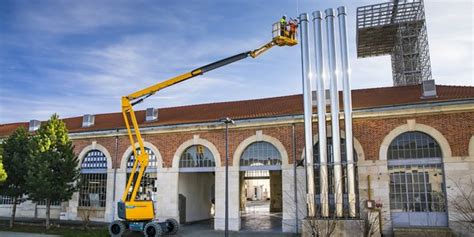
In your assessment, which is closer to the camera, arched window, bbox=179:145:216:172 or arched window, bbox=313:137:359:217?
arched window, bbox=313:137:359:217

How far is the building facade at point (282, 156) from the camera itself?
18984 mm

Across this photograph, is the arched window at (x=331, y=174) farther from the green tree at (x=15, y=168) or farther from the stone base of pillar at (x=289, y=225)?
the green tree at (x=15, y=168)

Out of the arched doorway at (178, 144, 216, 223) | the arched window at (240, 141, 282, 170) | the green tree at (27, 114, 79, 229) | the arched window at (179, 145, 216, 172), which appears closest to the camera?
the green tree at (27, 114, 79, 229)

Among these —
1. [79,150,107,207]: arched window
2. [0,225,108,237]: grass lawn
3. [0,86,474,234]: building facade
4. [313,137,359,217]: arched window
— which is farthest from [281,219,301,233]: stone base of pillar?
[79,150,107,207]: arched window

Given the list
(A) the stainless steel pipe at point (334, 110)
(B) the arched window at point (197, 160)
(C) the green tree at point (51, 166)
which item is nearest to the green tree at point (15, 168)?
(C) the green tree at point (51, 166)

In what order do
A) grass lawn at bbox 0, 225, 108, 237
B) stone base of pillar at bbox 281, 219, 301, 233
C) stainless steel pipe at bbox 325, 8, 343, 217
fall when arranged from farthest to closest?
stone base of pillar at bbox 281, 219, 301, 233 < grass lawn at bbox 0, 225, 108, 237 < stainless steel pipe at bbox 325, 8, 343, 217

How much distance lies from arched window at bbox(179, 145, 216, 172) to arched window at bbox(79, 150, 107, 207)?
614 cm

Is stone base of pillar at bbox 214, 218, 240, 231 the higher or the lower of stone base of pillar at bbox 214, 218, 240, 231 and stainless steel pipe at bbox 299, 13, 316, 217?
the lower

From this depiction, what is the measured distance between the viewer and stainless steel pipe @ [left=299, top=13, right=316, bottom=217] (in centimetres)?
1873

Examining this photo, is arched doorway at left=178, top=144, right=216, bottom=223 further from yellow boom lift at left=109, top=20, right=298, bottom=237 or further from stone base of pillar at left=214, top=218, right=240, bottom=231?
yellow boom lift at left=109, top=20, right=298, bottom=237

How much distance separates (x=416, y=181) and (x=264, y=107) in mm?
10231

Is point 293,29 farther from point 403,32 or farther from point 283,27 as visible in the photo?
point 403,32

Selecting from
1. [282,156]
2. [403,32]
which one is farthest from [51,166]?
[403,32]

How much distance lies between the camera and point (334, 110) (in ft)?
62.5
